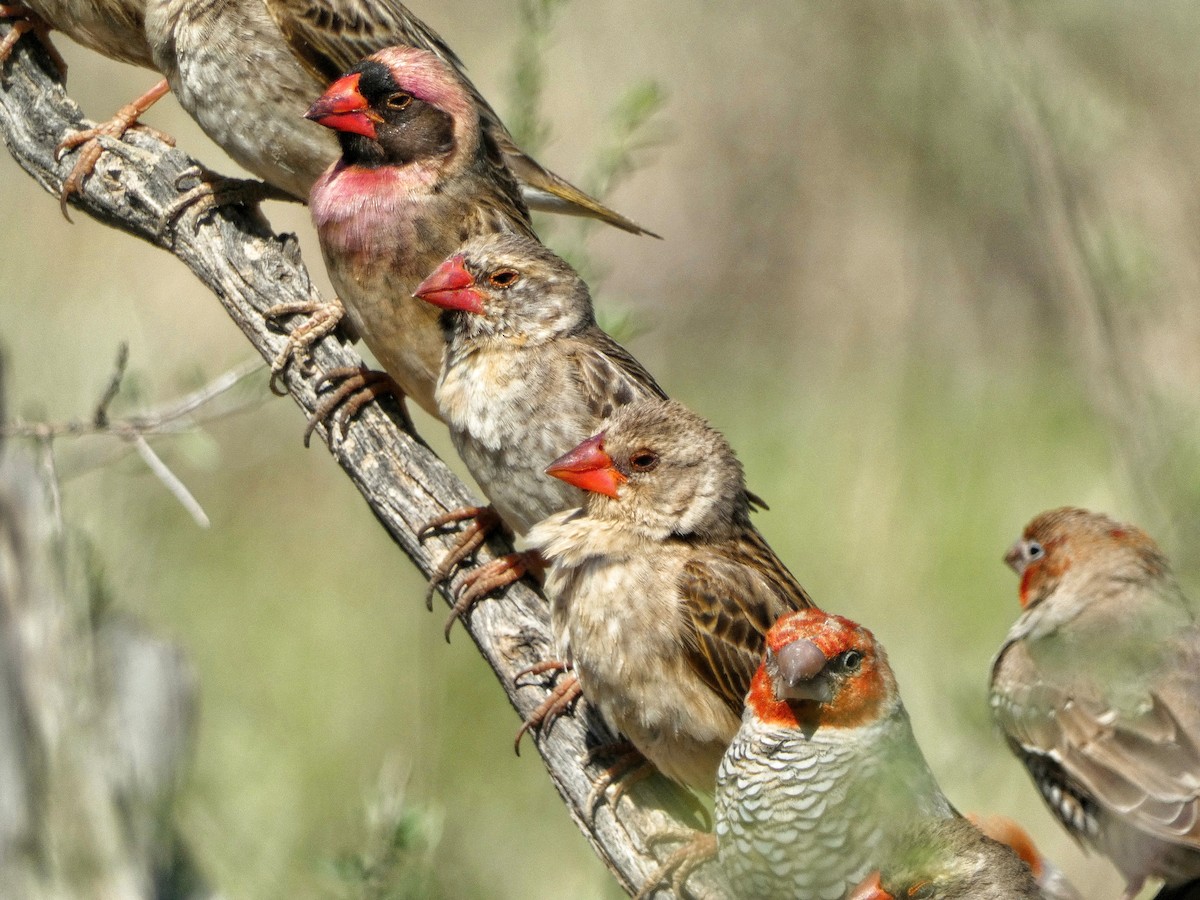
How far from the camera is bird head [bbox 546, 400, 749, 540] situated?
3.86 m

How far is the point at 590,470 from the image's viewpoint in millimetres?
3838

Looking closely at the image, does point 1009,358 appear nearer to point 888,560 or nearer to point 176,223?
point 888,560

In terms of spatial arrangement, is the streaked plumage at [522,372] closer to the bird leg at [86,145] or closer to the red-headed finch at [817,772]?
the red-headed finch at [817,772]

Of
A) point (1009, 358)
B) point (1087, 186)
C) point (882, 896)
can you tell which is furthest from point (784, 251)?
point (882, 896)

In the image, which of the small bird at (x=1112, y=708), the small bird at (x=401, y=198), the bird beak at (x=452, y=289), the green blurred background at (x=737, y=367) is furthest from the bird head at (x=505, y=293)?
the small bird at (x=1112, y=708)

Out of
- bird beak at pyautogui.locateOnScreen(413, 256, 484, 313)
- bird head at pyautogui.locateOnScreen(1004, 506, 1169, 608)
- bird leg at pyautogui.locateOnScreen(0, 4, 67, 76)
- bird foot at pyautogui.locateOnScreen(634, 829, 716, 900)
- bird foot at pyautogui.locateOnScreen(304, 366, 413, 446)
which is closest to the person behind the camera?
bird foot at pyautogui.locateOnScreen(634, 829, 716, 900)

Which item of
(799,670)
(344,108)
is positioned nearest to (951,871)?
(799,670)

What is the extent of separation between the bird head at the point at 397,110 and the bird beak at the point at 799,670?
202 centimetres

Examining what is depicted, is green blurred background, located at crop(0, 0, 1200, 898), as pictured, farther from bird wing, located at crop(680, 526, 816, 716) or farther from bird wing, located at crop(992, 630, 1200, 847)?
bird wing, located at crop(680, 526, 816, 716)

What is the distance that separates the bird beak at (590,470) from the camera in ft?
12.6

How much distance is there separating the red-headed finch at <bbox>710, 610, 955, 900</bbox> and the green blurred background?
127 centimetres

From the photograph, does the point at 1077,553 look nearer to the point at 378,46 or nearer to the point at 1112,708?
the point at 1112,708

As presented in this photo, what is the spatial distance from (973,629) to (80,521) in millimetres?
4187

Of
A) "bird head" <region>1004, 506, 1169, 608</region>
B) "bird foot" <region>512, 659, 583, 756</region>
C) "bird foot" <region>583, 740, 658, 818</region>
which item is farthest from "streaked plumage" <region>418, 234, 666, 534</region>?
"bird head" <region>1004, 506, 1169, 608</region>
